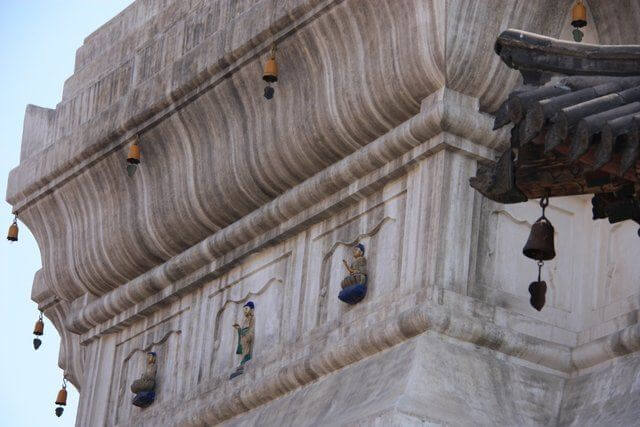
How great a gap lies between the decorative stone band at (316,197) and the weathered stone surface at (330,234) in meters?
0.02

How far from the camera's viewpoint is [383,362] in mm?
18094

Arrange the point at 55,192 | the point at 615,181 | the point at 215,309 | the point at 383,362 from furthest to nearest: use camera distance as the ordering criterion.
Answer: the point at 55,192
the point at 215,309
the point at 383,362
the point at 615,181

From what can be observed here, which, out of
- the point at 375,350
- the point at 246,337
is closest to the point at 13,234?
the point at 246,337

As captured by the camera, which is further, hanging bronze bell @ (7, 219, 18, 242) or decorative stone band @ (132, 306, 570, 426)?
hanging bronze bell @ (7, 219, 18, 242)

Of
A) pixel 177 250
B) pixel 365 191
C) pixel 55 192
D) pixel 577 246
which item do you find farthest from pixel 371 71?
pixel 55 192

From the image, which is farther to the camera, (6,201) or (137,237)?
(6,201)

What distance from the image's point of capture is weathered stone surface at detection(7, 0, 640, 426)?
59.2ft

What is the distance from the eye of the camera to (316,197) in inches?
776

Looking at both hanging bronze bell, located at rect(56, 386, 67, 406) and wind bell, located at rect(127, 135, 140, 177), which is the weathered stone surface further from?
hanging bronze bell, located at rect(56, 386, 67, 406)

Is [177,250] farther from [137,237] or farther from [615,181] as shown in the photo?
[615,181]

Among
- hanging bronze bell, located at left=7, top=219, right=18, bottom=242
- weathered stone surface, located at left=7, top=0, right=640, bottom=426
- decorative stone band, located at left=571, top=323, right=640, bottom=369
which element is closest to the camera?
decorative stone band, located at left=571, top=323, right=640, bottom=369

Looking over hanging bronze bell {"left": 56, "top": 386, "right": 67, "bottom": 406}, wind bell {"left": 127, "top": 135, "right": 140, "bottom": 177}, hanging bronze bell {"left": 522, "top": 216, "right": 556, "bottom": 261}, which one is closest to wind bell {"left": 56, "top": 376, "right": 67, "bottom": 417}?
hanging bronze bell {"left": 56, "top": 386, "right": 67, "bottom": 406}

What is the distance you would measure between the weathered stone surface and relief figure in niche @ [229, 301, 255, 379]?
0.09 meters

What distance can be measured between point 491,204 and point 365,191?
3.92ft
